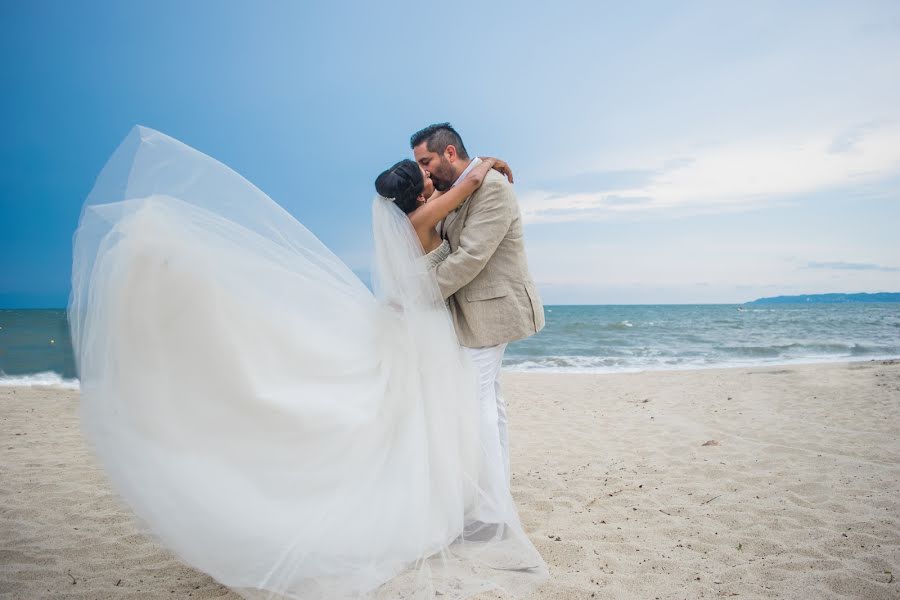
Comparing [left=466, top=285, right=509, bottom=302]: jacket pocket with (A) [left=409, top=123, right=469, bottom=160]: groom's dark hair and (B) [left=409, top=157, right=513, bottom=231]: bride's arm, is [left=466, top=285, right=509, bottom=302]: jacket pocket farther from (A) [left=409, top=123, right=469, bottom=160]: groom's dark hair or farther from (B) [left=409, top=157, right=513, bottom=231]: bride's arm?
(A) [left=409, top=123, right=469, bottom=160]: groom's dark hair

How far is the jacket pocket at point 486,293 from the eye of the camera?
10.7ft

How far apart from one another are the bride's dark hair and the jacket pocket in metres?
0.62

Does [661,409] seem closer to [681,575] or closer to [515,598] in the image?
[681,575]

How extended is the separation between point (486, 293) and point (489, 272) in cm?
13

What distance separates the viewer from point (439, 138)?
3430 mm

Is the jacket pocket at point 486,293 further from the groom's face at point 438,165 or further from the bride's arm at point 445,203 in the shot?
the groom's face at point 438,165

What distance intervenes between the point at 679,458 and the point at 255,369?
4.31m

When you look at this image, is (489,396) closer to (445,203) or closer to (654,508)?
(445,203)

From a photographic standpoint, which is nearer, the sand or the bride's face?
the sand

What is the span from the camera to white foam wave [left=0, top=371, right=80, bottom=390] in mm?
11516

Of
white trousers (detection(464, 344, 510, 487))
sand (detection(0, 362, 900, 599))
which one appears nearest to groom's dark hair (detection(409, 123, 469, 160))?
white trousers (detection(464, 344, 510, 487))

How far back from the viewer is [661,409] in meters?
8.06

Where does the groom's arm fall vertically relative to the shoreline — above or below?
above

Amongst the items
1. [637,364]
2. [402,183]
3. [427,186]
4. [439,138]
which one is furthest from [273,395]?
[637,364]
